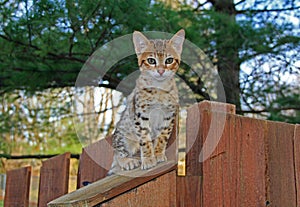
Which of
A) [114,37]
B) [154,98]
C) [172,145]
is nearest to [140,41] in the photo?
[154,98]

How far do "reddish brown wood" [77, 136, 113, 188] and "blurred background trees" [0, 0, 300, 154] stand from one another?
0.77ft

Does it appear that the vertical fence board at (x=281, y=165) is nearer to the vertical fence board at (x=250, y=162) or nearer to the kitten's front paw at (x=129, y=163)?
the vertical fence board at (x=250, y=162)

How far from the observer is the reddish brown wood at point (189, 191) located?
1.22m

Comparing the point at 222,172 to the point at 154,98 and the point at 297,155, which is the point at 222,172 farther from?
the point at 154,98

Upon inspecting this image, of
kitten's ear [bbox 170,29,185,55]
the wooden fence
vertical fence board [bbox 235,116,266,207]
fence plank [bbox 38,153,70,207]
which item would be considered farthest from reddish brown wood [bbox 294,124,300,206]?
fence plank [bbox 38,153,70,207]

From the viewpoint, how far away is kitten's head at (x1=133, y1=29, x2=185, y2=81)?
1.38 meters

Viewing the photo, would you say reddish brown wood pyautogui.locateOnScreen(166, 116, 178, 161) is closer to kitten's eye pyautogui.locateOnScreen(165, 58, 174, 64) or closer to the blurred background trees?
kitten's eye pyautogui.locateOnScreen(165, 58, 174, 64)

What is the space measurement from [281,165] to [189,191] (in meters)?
0.28

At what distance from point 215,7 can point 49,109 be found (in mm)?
1562

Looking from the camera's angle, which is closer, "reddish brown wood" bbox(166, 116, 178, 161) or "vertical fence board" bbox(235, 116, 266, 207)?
"vertical fence board" bbox(235, 116, 266, 207)

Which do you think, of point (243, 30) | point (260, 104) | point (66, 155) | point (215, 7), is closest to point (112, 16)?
point (66, 155)

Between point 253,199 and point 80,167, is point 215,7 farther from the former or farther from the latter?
point 253,199

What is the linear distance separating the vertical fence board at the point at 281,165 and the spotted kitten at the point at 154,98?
33 cm

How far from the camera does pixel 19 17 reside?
2.18 m
